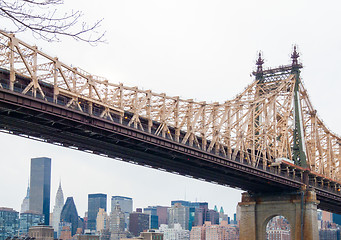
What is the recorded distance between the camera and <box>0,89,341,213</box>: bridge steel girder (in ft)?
152

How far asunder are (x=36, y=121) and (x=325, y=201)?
65.1m

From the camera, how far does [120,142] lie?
57312mm

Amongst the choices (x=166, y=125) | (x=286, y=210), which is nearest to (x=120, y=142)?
(x=166, y=125)

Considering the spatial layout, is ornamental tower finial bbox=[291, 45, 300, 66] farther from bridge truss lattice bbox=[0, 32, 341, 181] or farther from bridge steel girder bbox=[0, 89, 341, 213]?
bridge steel girder bbox=[0, 89, 341, 213]

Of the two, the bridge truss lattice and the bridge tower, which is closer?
the bridge truss lattice

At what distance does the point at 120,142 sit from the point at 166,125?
5.91 metres

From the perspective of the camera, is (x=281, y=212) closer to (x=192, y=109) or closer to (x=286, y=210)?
(x=286, y=210)

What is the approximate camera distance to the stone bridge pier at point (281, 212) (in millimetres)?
79562

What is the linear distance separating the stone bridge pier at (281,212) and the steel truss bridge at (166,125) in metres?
1.36

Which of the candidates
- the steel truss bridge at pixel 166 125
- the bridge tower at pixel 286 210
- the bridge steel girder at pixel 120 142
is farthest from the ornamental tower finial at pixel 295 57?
the bridge steel girder at pixel 120 142

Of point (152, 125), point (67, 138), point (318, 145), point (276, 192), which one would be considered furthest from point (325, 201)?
point (67, 138)

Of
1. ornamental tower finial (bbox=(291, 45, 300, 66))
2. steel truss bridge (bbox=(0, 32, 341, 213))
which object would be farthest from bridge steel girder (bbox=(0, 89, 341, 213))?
ornamental tower finial (bbox=(291, 45, 300, 66))

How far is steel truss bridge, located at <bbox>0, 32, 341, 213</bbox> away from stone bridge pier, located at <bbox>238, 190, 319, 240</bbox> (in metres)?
1.36

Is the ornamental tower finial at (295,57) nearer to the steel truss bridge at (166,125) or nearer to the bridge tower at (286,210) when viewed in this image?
the steel truss bridge at (166,125)
